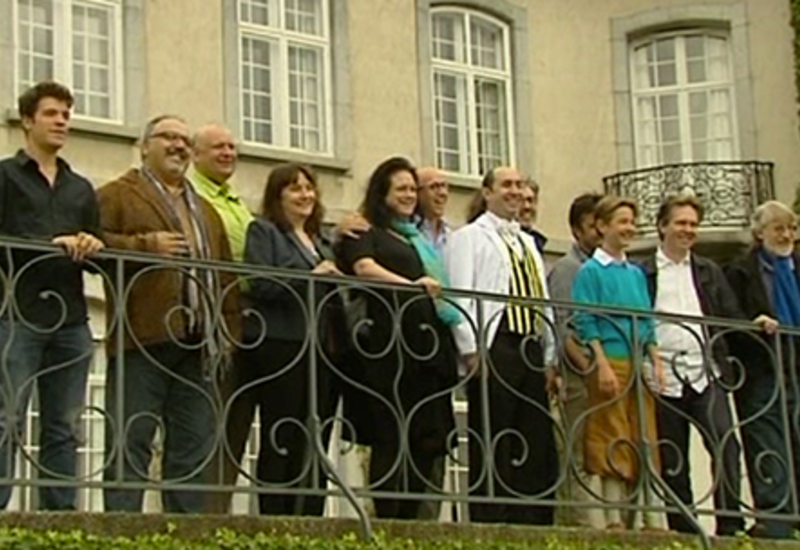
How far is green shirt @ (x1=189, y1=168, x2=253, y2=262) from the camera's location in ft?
34.4

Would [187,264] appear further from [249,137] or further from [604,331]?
[249,137]

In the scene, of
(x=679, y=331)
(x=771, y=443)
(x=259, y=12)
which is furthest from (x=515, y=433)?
(x=259, y=12)

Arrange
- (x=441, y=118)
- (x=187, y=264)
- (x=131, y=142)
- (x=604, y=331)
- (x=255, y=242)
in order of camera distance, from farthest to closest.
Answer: (x=441, y=118), (x=131, y=142), (x=604, y=331), (x=255, y=242), (x=187, y=264)

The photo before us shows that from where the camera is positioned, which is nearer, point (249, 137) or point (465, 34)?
point (249, 137)

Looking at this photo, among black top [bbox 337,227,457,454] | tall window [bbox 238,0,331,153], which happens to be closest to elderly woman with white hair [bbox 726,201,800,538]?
black top [bbox 337,227,457,454]

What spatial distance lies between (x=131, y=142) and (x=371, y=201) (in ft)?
20.4

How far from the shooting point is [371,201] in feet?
35.6

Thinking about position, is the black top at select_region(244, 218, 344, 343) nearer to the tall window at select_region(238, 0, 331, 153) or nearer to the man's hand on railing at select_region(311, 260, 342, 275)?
the man's hand on railing at select_region(311, 260, 342, 275)

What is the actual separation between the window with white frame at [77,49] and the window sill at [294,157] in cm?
118

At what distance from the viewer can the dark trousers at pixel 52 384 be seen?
9234 millimetres

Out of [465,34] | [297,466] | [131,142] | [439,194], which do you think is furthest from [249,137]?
[297,466]

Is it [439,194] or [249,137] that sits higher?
[249,137]

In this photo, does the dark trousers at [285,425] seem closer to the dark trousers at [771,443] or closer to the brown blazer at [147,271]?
the brown blazer at [147,271]

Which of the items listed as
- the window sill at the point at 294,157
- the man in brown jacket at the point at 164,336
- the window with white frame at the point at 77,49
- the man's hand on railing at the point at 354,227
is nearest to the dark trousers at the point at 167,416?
the man in brown jacket at the point at 164,336
